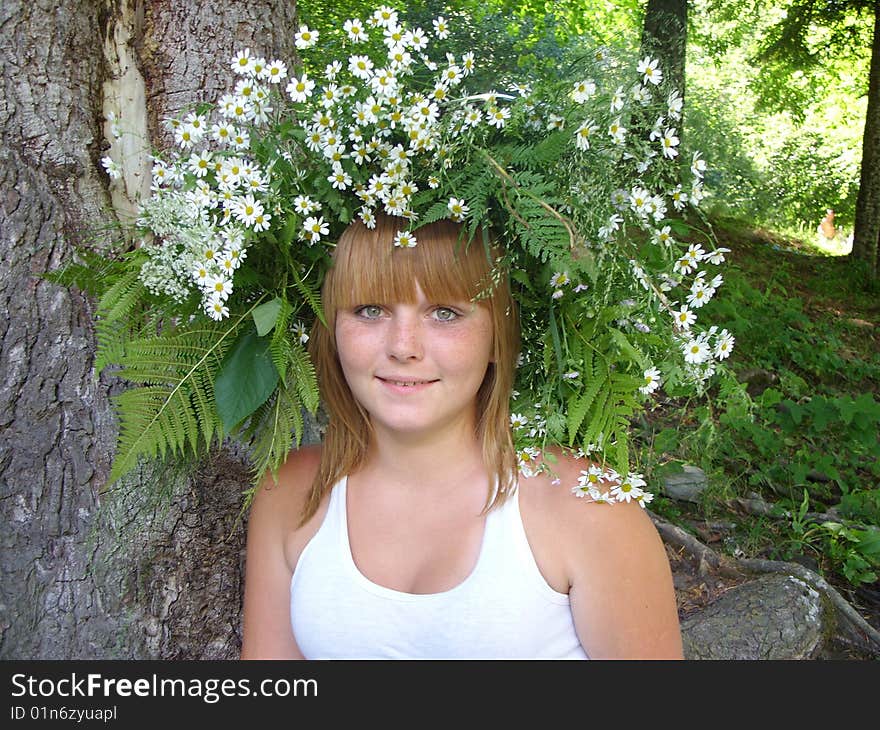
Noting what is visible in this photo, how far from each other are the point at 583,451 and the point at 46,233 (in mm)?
1522

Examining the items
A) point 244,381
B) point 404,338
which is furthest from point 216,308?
point 404,338

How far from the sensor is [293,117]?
2080mm

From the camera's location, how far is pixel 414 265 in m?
1.84

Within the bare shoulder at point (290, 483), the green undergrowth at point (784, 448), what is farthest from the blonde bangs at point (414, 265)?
the green undergrowth at point (784, 448)

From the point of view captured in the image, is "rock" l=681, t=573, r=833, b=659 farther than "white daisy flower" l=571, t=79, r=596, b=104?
Yes

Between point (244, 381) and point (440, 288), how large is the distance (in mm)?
523

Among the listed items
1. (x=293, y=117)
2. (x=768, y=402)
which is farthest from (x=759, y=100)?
(x=293, y=117)

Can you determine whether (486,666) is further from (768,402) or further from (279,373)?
(768,402)

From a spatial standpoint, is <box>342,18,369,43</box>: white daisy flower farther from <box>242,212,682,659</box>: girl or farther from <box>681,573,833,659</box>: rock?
<box>681,573,833,659</box>: rock

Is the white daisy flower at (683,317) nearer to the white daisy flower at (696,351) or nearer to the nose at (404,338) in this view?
the white daisy flower at (696,351)

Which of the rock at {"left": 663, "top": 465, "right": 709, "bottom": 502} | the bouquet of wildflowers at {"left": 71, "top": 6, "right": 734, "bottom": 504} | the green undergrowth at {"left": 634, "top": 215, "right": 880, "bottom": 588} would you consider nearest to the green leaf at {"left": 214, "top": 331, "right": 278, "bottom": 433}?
the bouquet of wildflowers at {"left": 71, "top": 6, "right": 734, "bottom": 504}

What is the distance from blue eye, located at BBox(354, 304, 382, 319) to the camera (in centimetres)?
191

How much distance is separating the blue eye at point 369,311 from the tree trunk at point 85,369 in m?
0.78

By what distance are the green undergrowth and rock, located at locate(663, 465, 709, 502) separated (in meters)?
0.05
